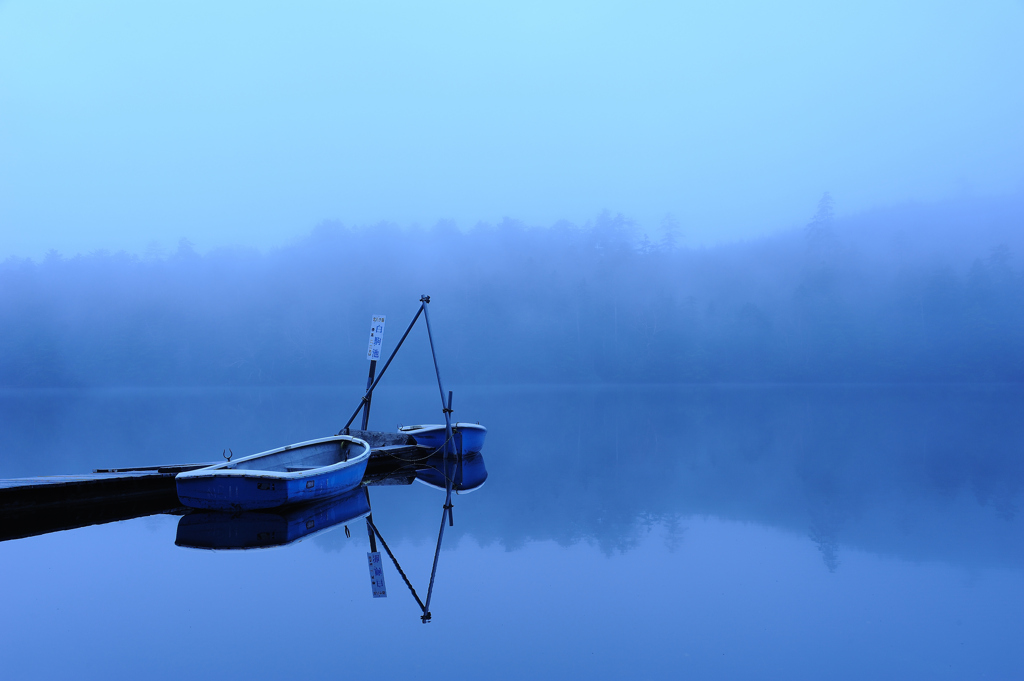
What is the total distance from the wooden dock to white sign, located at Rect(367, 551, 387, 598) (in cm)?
617

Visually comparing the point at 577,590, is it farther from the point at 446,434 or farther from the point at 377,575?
the point at 446,434

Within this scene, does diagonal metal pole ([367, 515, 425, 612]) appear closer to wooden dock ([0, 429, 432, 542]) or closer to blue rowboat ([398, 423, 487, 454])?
wooden dock ([0, 429, 432, 542])

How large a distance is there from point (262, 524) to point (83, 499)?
425 centimetres

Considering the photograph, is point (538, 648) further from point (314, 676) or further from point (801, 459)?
point (801, 459)

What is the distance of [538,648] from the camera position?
767 centimetres

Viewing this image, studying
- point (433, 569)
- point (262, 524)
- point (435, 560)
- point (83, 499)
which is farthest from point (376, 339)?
point (433, 569)

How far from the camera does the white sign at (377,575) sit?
378 inches

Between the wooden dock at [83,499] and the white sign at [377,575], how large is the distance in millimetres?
6169

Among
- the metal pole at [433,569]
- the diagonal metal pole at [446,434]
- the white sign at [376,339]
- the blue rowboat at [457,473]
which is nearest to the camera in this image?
the metal pole at [433,569]

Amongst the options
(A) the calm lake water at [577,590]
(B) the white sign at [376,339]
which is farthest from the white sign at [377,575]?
(B) the white sign at [376,339]

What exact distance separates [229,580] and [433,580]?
325 centimetres

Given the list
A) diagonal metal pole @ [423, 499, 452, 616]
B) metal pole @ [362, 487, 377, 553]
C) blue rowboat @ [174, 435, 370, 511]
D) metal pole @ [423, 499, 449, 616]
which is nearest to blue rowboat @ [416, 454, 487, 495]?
diagonal metal pole @ [423, 499, 452, 616]

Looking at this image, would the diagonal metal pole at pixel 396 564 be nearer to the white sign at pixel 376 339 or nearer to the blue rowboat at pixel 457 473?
the blue rowboat at pixel 457 473

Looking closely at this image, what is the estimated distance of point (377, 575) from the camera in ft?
33.8
